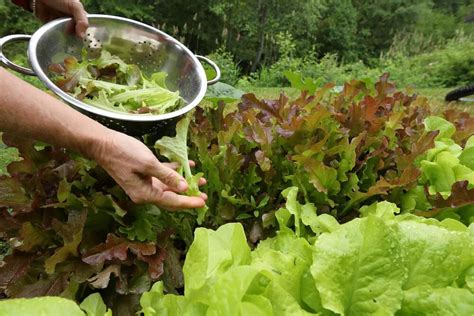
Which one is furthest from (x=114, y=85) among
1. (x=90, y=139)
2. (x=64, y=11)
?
(x=90, y=139)

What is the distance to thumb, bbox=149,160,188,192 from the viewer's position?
3.77 feet

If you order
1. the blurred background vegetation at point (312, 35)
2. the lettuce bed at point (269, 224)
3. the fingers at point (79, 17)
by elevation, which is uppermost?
the fingers at point (79, 17)

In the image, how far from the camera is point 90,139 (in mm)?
1137

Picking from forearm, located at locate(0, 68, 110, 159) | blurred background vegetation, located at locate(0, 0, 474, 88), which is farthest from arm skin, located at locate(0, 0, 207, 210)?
blurred background vegetation, located at locate(0, 0, 474, 88)

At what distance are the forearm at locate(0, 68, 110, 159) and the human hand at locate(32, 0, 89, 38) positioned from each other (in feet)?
3.00

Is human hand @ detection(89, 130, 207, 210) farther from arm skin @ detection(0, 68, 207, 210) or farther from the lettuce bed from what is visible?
the lettuce bed

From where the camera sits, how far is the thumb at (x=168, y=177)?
3.77ft

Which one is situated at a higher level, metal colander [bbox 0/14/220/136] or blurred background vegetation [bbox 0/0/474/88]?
metal colander [bbox 0/14/220/136]

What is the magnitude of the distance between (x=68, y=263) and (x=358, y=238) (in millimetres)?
739

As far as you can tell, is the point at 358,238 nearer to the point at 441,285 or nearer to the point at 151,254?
the point at 441,285

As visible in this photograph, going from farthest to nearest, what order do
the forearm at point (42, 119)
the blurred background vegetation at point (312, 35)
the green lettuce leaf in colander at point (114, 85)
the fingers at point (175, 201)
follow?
1. the blurred background vegetation at point (312, 35)
2. the green lettuce leaf in colander at point (114, 85)
3. the fingers at point (175, 201)
4. the forearm at point (42, 119)

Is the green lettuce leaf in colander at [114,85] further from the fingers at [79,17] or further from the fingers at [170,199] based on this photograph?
the fingers at [170,199]

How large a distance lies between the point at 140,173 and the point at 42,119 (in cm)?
24

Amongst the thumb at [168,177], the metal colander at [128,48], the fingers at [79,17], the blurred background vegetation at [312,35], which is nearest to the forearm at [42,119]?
the thumb at [168,177]
